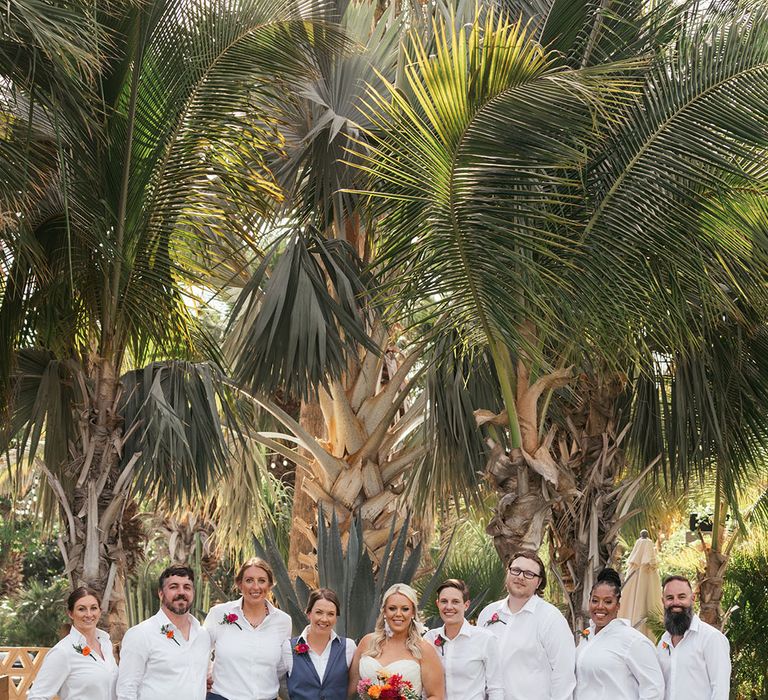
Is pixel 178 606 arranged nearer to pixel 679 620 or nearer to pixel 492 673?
pixel 492 673

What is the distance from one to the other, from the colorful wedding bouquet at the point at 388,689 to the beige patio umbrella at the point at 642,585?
6.55 meters

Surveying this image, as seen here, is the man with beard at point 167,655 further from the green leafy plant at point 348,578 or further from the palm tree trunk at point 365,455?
the palm tree trunk at point 365,455

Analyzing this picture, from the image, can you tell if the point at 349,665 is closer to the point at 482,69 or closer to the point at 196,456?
the point at 196,456

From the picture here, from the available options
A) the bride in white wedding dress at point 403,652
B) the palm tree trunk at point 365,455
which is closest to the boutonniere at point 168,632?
the bride in white wedding dress at point 403,652

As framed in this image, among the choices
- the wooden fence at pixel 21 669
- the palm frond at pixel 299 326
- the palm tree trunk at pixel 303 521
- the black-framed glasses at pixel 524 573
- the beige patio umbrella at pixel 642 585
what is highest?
the palm frond at pixel 299 326

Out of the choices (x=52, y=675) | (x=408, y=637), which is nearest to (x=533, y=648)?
(x=408, y=637)

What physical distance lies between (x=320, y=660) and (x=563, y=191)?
4.29 m

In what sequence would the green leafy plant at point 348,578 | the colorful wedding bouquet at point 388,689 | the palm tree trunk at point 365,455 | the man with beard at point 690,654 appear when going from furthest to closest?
the palm tree trunk at point 365,455
the green leafy plant at point 348,578
the man with beard at point 690,654
the colorful wedding bouquet at point 388,689

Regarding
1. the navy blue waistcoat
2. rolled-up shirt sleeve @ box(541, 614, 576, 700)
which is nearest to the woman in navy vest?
the navy blue waistcoat

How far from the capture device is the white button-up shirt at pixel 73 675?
242 inches

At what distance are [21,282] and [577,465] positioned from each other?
16.5 ft

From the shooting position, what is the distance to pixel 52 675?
6.16m

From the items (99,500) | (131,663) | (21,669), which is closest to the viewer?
(131,663)

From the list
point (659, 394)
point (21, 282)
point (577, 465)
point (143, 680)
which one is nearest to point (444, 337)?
point (577, 465)
